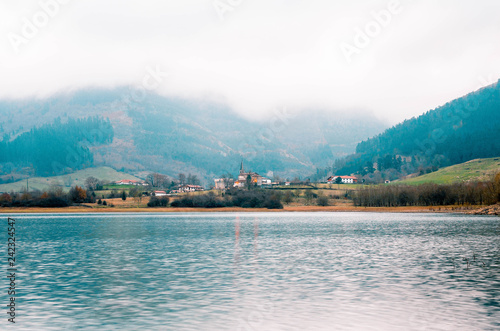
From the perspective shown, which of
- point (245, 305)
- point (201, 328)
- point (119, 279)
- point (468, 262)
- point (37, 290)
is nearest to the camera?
point (201, 328)

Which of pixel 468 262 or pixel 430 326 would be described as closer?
pixel 430 326

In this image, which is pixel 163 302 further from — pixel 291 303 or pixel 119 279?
pixel 119 279

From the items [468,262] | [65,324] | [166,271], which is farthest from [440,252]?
[65,324]

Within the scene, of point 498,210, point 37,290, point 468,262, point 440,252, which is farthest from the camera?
point 498,210

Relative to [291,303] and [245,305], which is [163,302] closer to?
[245,305]

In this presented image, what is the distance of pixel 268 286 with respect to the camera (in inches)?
1401

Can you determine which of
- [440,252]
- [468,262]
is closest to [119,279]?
[468,262]

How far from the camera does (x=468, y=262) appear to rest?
46.8 metres

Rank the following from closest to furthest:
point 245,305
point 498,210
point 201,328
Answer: point 201,328 < point 245,305 < point 498,210

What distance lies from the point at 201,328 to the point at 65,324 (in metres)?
6.83

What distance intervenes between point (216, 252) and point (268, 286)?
2471 cm

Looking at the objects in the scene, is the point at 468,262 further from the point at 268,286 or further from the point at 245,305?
the point at 245,305

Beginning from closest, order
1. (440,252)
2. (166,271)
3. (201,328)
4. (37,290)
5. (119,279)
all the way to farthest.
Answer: (201,328)
(37,290)
(119,279)
(166,271)
(440,252)

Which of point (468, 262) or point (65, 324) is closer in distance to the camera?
point (65, 324)
